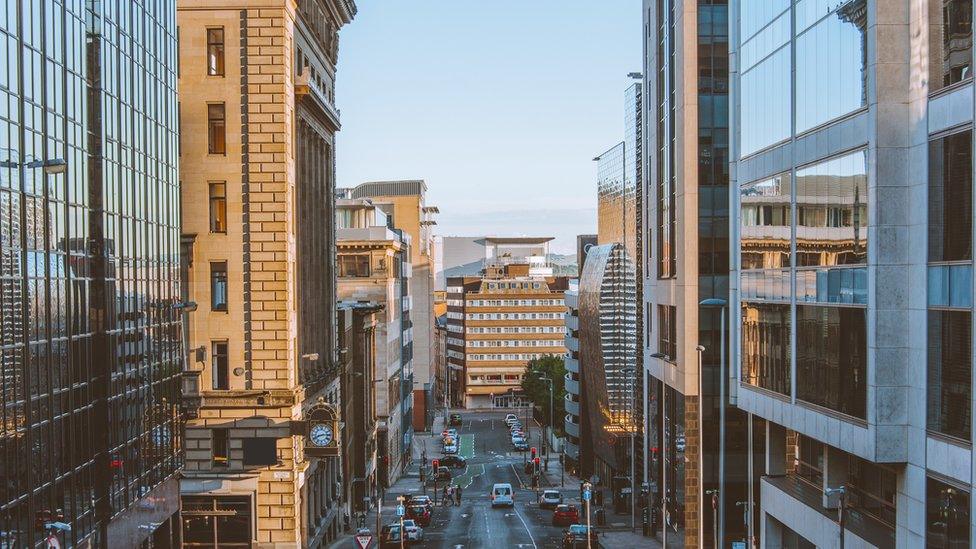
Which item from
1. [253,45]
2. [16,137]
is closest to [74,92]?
[16,137]

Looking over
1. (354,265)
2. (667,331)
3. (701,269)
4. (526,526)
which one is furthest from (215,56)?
(354,265)

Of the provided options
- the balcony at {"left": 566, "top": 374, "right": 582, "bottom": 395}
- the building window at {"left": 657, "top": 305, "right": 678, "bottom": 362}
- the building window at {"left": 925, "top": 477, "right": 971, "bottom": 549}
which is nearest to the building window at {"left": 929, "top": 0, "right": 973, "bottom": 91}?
the building window at {"left": 925, "top": 477, "right": 971, "bottom": 549}

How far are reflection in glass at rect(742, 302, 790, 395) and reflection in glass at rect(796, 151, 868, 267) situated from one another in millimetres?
2994

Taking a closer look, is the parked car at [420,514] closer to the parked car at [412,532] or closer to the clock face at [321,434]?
the parked car at [412,532]

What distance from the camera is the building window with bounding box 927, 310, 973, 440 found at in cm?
2812

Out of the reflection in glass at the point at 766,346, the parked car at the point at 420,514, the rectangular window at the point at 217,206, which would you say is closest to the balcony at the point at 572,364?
the parked car at the point at 420,514

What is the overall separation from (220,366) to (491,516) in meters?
36.7

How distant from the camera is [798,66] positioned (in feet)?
127

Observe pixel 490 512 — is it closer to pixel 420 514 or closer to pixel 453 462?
pixel 420 514

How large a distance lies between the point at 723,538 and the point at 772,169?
79.4ft

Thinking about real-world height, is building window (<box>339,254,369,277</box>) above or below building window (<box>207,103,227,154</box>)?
below

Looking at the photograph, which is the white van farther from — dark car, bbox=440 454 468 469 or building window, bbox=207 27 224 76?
building window, bbox=207 27 224 76

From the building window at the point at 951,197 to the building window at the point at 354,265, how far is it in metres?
87.1

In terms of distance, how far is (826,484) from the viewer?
3912 centimetres
